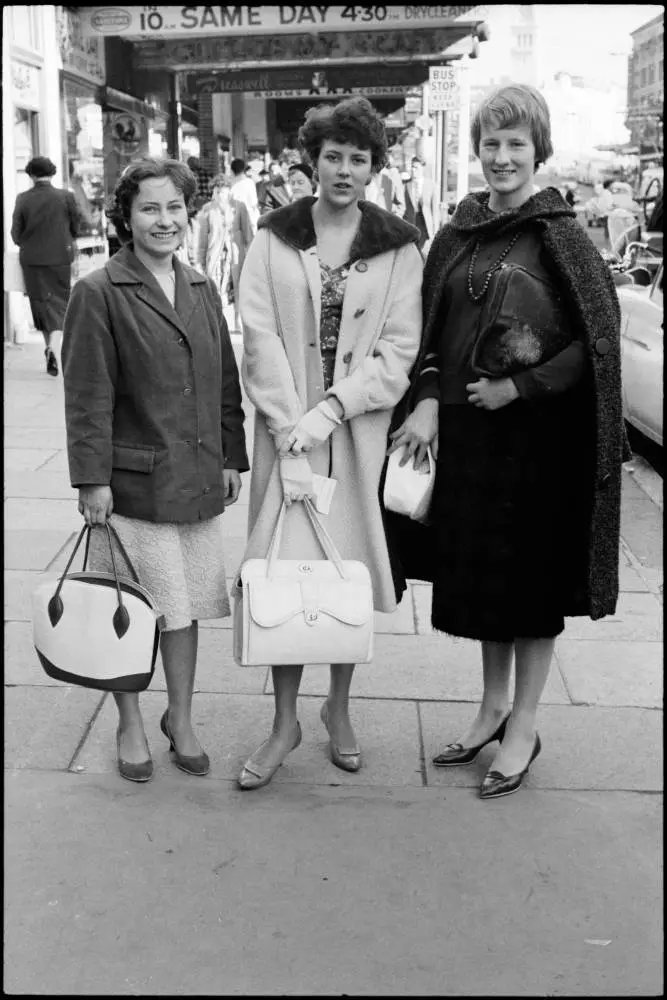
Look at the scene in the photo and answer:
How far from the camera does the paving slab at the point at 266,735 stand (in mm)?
3561

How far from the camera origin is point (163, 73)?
21750mm

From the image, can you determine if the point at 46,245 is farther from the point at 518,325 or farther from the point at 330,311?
the point at 518,325

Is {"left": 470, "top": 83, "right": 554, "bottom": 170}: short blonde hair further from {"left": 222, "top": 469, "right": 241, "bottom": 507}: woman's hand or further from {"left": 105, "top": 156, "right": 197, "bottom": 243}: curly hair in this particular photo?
{"left": 222, "top": 469, "right": 241, "bottom": 507}: woman's hand

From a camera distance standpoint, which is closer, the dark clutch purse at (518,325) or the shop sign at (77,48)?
the dark clutch purse at (518,325)

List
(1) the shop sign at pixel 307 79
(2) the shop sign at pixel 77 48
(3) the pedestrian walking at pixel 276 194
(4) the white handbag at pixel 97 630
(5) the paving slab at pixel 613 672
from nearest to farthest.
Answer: (4) the white handbag at pixel 97 630
(5) the paving slab at pixel 613 672
(3) the pedestrian walking at pixel 276 194
(2) the shop sign at pixel 77 48
(1) the shop sign at pixel 307 79

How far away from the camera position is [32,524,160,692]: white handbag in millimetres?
3182

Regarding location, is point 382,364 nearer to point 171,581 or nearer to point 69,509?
point 171,581

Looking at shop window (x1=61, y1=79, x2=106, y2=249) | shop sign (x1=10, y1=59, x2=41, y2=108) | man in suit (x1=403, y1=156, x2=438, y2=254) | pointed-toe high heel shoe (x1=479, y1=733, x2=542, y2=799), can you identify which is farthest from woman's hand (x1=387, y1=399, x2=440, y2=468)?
shop window (x1=61, y1=79, x2=106, y2=249)

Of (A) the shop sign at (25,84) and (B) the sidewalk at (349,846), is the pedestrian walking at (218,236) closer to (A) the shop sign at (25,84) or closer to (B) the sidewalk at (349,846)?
(A) the shop sign at (25,84)

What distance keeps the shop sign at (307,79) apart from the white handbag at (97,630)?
2091 cm

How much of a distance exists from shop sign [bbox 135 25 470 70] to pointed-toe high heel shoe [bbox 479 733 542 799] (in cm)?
1723

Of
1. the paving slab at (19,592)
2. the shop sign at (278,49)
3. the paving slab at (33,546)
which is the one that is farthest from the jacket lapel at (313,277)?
the shop sign at (278,49)

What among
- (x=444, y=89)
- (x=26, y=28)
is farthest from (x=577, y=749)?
(x=444, y=89)

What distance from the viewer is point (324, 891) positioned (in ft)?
9.49
